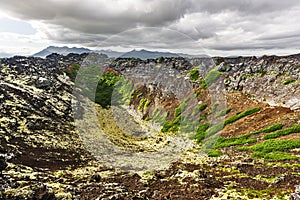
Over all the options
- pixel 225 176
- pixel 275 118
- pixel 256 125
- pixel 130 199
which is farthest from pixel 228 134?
pixel 130 199

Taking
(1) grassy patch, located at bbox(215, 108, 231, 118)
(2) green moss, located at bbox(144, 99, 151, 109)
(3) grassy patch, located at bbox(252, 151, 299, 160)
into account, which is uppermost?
(1) grassy patch, located at bbox(215, 108, 231, 118)

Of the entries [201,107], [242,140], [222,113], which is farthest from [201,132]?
[242,140]

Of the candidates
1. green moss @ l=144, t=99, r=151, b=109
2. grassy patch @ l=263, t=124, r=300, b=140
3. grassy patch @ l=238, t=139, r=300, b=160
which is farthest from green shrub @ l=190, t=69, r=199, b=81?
grassy patch @ l=238, t=139, r=300, b=160

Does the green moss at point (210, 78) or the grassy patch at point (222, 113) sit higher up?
the green moss at point (210, 78)

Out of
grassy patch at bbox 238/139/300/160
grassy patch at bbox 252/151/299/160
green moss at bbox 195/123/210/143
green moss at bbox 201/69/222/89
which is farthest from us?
green moss at bbox 201/69/222/89

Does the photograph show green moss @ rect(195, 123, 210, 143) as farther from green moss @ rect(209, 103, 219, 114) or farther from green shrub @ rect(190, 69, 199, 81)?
green shrub @ rect(190, 69, 199, 81)

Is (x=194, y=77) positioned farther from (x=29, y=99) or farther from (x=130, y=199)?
(x=130, y=199)

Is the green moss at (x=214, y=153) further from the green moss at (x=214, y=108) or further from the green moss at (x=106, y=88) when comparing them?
the green moss at (x=106, y=88)

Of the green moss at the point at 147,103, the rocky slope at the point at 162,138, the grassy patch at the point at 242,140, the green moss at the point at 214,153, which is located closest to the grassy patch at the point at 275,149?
the rocky slope at the point at 162,138
